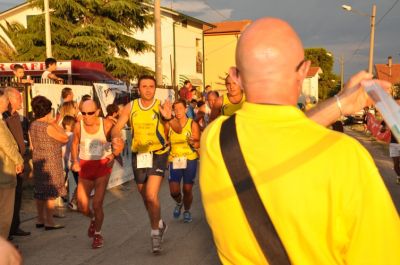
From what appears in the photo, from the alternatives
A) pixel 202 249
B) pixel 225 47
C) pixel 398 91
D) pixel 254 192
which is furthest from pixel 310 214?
pixel 225 47

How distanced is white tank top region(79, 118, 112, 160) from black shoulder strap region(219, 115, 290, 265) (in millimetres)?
5213

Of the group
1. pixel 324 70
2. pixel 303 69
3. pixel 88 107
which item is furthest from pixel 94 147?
pixel 324 70

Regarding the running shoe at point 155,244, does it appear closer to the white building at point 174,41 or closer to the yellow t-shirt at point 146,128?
the yellow t-shirt at point 146,128

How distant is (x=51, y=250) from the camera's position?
6.45m

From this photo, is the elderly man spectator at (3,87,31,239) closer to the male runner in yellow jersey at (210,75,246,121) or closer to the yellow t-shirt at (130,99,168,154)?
the yellow t-shirt at (130,99,168,154)

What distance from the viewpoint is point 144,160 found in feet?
20.5

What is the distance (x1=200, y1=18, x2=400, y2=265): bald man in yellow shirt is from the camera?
134 centimetres

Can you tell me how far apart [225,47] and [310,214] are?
51361 millimetres

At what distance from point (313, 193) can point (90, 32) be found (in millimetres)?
28343

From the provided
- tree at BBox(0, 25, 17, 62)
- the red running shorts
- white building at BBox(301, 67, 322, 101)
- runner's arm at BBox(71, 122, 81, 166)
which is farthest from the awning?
white building at BBox(301, 67, 322, 101)

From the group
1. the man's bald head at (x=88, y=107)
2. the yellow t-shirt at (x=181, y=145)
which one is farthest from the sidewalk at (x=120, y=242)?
the man's bald head at (x=88, y=107)

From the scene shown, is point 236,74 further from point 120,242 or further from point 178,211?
point 178,211

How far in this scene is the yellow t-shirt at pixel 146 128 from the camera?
20.8 ft

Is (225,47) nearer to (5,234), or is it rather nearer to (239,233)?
(5,234)
